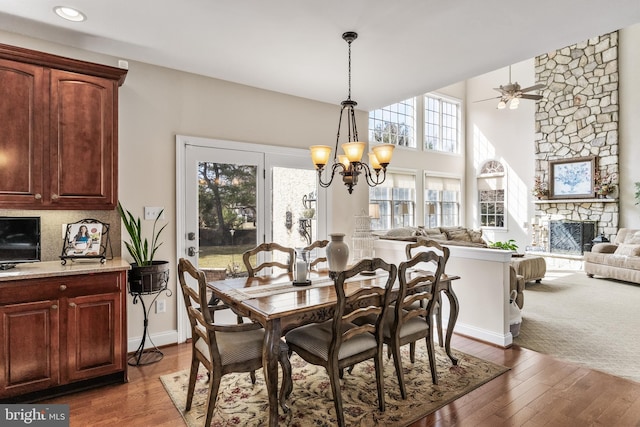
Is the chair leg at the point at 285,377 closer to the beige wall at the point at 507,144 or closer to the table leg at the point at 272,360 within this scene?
the table leg at the point at 272,360

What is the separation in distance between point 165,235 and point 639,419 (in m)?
4.00

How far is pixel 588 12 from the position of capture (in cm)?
253

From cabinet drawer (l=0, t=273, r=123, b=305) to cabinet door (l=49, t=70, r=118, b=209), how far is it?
24.0 inches

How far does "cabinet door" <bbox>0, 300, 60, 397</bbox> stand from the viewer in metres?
2.34

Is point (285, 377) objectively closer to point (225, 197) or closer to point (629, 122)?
point (225, 197)

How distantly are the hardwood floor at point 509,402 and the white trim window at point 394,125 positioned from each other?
228 inches

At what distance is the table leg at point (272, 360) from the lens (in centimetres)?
199

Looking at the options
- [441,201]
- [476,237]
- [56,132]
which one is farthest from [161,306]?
[441,201]

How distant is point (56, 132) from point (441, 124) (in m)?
8.60

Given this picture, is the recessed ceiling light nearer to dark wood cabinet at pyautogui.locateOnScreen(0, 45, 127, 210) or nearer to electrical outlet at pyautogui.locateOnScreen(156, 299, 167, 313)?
dark wood cabinet at pyautogui.locateOnScreen(0, 45, 127, 210)

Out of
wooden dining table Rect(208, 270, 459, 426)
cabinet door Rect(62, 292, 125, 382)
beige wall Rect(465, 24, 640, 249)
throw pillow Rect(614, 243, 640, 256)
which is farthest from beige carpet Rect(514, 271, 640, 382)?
cabinet door Rect(62, 292, 125, 382)

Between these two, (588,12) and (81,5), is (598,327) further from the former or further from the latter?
(81,5)

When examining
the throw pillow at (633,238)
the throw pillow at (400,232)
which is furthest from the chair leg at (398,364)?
the throw pillow at (633,238)

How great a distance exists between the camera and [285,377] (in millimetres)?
2201
